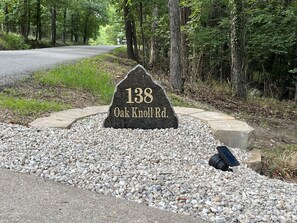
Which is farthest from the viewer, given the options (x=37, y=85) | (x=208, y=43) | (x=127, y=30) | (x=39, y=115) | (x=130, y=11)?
(x=127, y=30)

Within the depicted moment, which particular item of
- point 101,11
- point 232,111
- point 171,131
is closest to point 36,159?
point 171,131

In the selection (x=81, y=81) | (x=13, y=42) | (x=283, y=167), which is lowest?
(x=283, y=167)

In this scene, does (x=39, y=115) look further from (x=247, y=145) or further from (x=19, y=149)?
(x=247, y=145)

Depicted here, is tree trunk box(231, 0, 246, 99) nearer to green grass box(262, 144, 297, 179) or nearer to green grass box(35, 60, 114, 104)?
green grass box(35, 60, 114, 104)

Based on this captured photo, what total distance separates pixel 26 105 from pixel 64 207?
321 cm

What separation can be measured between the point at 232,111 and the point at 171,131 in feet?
14.7

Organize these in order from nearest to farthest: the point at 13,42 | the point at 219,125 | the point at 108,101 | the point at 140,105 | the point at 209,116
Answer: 1. the point at 219,125
2. the point at 140,105
3. the point at 209,116
4. the point at 108,101
5. the point at 13,42

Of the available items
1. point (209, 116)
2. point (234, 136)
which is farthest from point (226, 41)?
point (234, 136)

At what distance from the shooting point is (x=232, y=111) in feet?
28.1

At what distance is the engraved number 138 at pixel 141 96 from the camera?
461 centimetres

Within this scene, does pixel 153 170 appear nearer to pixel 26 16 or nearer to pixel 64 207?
pixel 64 207

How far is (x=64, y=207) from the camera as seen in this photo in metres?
2.38

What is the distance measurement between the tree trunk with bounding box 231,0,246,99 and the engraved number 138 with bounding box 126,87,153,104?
5.51m

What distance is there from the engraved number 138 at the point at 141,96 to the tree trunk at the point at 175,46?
4.06 m
